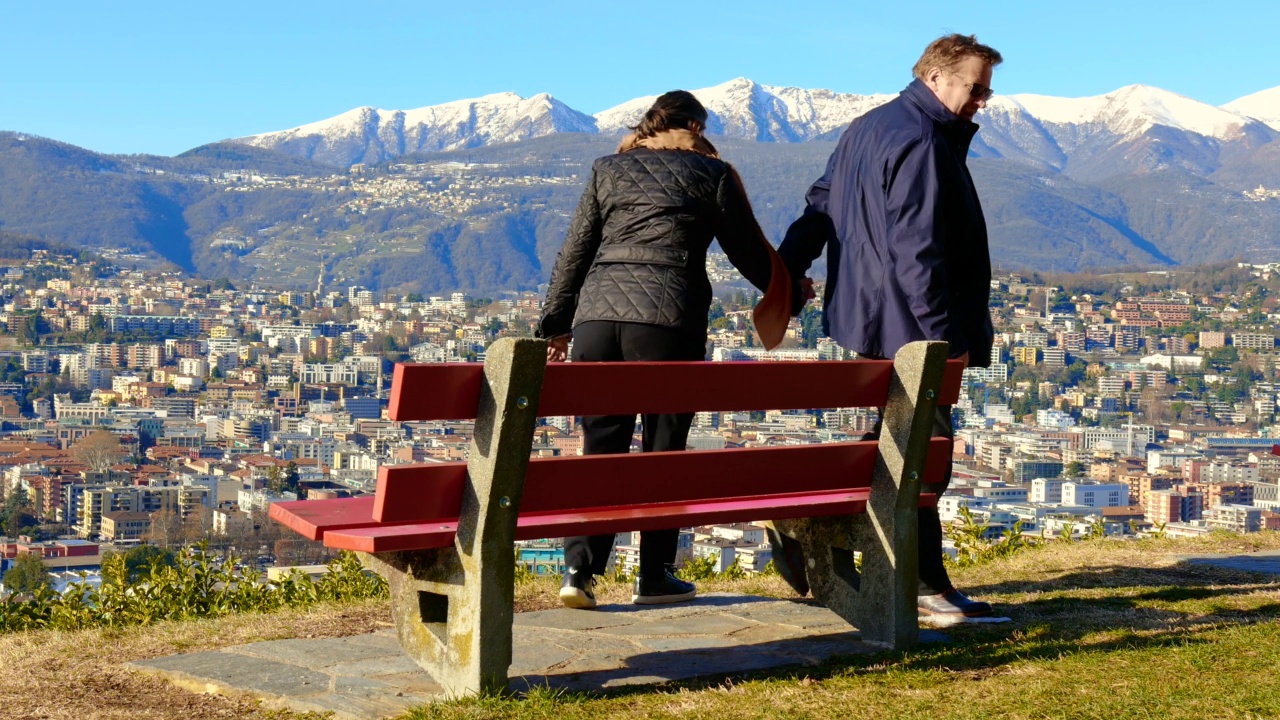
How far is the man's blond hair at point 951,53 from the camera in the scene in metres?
4.05

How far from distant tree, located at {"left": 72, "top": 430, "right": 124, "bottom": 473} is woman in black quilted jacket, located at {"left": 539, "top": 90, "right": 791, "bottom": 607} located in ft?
209

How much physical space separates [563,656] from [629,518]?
505mm

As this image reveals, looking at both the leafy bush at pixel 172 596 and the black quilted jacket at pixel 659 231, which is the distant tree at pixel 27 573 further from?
the black quilted jacket at pixel 659 231

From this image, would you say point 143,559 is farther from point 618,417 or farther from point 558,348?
point 618,417

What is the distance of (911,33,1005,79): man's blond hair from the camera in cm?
405

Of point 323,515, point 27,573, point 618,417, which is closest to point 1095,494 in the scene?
point 27,573

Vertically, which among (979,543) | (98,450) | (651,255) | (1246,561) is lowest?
(98,450)

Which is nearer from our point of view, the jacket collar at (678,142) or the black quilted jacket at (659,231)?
the black quilted jacket at (659,231)

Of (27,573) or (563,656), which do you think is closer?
(563,656)

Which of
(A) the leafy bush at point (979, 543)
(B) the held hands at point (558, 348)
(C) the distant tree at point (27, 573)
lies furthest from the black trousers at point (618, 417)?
(C) the distant tree at point (27, 573)

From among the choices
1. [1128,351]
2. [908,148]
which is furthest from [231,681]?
[1128,351]

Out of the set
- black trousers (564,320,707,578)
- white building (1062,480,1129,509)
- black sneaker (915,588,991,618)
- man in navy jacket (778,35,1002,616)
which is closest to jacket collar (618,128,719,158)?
man in navy jacket (778,35,1002,616)

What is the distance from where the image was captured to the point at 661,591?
4320 mm

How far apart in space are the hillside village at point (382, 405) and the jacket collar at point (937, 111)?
66.8 feet
